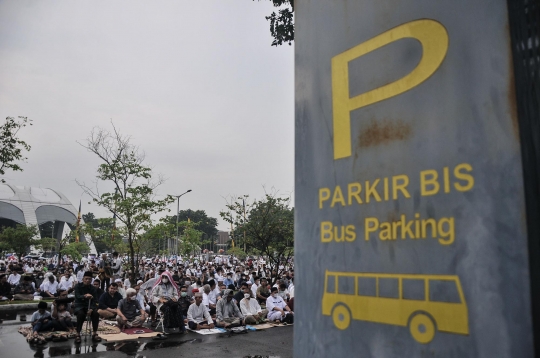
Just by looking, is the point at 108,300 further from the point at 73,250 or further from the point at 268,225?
the point at 73,250

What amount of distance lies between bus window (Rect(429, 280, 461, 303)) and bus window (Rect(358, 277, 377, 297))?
21 cm

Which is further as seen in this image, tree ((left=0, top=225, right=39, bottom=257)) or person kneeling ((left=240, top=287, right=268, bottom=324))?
tree ((left=0, top=225, right=39, bottom=257))

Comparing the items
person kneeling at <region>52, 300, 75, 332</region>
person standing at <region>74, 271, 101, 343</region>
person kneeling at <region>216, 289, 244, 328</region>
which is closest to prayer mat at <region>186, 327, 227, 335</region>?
person kneeling at <region>216, 289, 244, 328</region>

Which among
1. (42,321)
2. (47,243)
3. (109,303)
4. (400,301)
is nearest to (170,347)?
(109,303)

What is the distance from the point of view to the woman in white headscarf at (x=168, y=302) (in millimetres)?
11236

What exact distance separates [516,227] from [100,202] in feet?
61.8

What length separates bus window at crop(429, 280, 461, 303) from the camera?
126 centimetres

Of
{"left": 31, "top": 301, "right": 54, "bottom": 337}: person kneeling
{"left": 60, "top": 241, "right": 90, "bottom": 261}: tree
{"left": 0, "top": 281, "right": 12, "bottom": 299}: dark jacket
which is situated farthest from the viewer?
{"left": 60, "top": 241, "right": 90, "bottom": 261}: tree

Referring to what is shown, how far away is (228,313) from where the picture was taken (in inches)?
479

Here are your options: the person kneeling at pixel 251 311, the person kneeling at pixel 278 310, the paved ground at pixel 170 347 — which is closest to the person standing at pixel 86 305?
the paved ground at pixel 170 347

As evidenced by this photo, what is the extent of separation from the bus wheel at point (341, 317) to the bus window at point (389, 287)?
0.17 meters

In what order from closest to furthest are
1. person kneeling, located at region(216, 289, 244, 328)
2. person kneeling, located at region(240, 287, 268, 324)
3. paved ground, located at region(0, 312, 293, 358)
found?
paved ground, located at region(0, 312, 293, 358) < person kneeling, located at region(216, 289, 244, 328) < person kneeling, located at region(240, 287, 268, 324)

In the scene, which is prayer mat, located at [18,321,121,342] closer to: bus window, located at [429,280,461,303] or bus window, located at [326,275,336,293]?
bus window, located at [326,275,336,293]

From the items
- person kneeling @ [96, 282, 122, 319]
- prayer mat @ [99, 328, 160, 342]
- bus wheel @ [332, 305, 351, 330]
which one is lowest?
prayer mat @ [99, 328, 160, 342]
